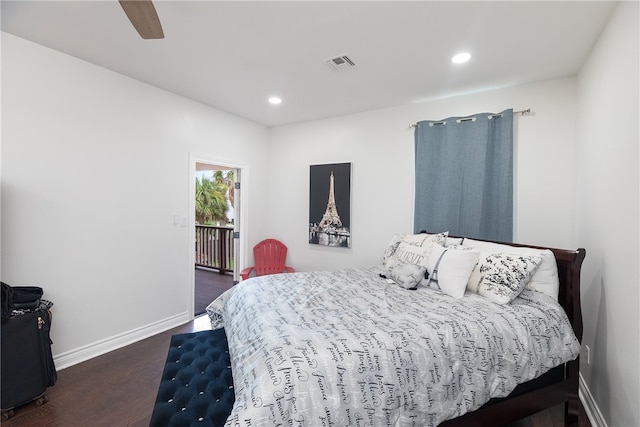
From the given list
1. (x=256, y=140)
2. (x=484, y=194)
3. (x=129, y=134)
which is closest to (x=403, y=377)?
(x=484, y=194)

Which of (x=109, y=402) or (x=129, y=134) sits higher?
→ (x=129, y=134)

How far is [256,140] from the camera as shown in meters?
4.30

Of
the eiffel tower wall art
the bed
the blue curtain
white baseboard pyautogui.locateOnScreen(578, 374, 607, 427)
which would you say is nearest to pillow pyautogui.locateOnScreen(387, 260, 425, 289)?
the bed

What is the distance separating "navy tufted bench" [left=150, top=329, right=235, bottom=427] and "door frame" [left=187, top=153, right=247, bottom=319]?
1686mm

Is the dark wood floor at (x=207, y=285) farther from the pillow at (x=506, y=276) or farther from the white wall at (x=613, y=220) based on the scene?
the white wall at (x=613, y=220)

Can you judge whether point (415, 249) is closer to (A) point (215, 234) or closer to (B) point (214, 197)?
(A) point (215, 234)

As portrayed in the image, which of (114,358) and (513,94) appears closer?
(114,358)

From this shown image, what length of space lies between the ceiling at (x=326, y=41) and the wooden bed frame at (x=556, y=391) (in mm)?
1552

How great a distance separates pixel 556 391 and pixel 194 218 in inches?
140

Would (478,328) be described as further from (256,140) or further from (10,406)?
(256,140)

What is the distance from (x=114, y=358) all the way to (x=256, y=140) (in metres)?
3.07

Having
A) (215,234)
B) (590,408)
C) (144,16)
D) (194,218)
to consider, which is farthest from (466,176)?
(215,234)

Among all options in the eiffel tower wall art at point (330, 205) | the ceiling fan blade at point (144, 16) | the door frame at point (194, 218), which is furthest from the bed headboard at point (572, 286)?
the door frame at point (194, 218)

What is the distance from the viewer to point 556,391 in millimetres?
1812
